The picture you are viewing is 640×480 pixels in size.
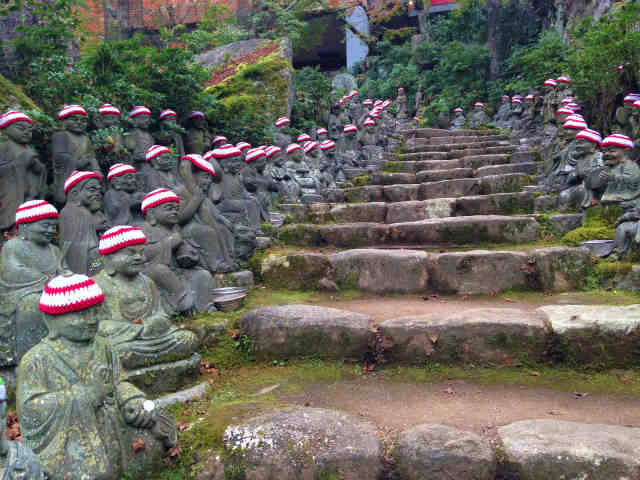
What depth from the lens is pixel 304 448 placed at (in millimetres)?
2867

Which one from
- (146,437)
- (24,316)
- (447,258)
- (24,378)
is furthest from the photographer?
(447,258)

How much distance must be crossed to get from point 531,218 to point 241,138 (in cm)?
649

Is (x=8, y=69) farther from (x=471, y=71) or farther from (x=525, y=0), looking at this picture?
(x=525, y=0)

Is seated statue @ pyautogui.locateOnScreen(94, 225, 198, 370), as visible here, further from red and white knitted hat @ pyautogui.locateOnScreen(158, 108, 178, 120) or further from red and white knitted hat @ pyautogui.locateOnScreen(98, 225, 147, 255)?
red and white knitted hat @ pyautogui.locateOnScreen(158, 108, 178, 120)

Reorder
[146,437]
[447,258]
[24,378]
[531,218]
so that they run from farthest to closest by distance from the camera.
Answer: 1. [531,218]
2. [447,258]
3. [146,437]
4. [24,378]

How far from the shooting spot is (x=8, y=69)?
26.3 ft

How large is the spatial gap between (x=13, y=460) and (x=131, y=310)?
1816 mm

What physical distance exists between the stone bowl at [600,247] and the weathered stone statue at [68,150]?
6.09 meters

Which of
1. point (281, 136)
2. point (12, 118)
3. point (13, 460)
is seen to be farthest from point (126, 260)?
point (281, 136)

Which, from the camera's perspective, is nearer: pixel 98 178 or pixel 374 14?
pixel 98 178

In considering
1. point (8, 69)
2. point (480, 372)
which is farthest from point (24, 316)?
point (8, 69)

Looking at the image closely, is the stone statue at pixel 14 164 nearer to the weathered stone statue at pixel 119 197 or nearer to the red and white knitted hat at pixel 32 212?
the weathered stone statue at pixel 119 197

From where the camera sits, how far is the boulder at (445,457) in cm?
268

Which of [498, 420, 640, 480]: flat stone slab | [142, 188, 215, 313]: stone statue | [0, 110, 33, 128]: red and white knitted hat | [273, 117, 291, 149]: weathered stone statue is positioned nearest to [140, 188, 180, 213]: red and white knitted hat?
[142, 188, 215, 313]: stone statue
